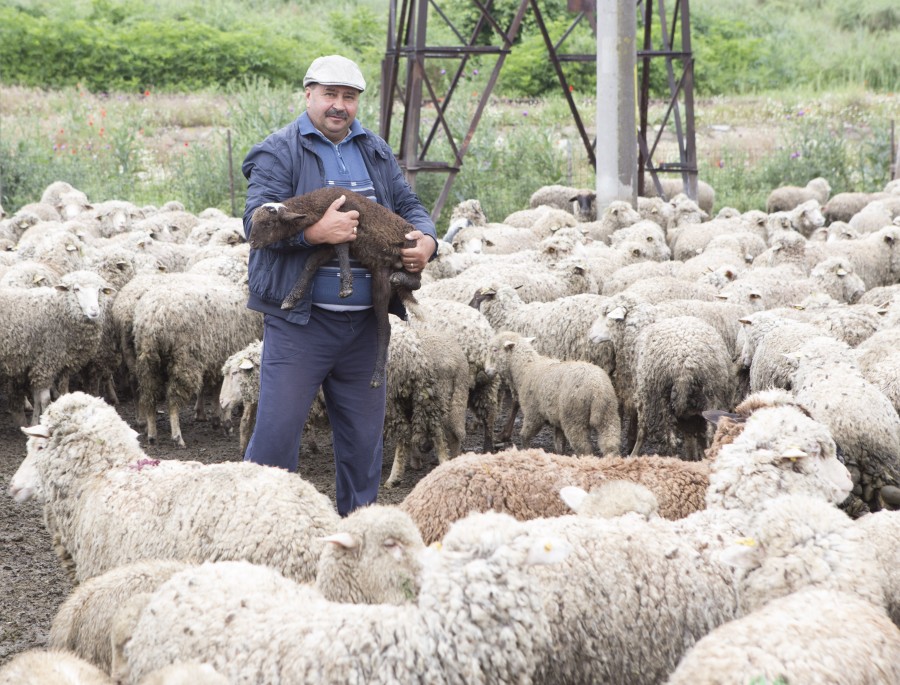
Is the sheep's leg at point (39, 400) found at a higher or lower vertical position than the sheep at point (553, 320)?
lower

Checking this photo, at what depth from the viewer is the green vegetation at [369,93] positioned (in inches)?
675

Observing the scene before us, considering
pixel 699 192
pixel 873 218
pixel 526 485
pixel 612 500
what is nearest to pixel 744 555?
pixel 612 500

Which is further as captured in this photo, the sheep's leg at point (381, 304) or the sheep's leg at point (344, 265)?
the sheep's leg at point (381, 304)

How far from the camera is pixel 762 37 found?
32.6m

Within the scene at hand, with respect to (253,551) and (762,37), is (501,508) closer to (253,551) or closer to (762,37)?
(253,551)

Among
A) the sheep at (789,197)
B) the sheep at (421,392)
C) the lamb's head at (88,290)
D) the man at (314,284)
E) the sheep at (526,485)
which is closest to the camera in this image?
the sheep at (526,485)

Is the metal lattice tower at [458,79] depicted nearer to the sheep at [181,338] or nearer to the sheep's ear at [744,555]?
the sheep at [181,338]

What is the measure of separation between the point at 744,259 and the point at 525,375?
14.5ft

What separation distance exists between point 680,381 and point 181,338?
345 centimetres

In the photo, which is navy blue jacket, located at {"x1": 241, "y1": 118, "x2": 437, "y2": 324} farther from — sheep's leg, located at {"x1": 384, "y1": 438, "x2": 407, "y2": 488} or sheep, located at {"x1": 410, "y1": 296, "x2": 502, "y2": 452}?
sheep, located at {"x1": 410, "y1": 296, "x2": 502, "y2": 452}

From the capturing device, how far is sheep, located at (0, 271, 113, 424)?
7.50 m

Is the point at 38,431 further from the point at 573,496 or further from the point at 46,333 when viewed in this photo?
the point at 46,333

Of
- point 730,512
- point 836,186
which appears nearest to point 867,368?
point 730,512

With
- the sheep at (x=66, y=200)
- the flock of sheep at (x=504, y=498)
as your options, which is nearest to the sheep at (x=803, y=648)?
the flock of sheep at (x=504, y=498)
